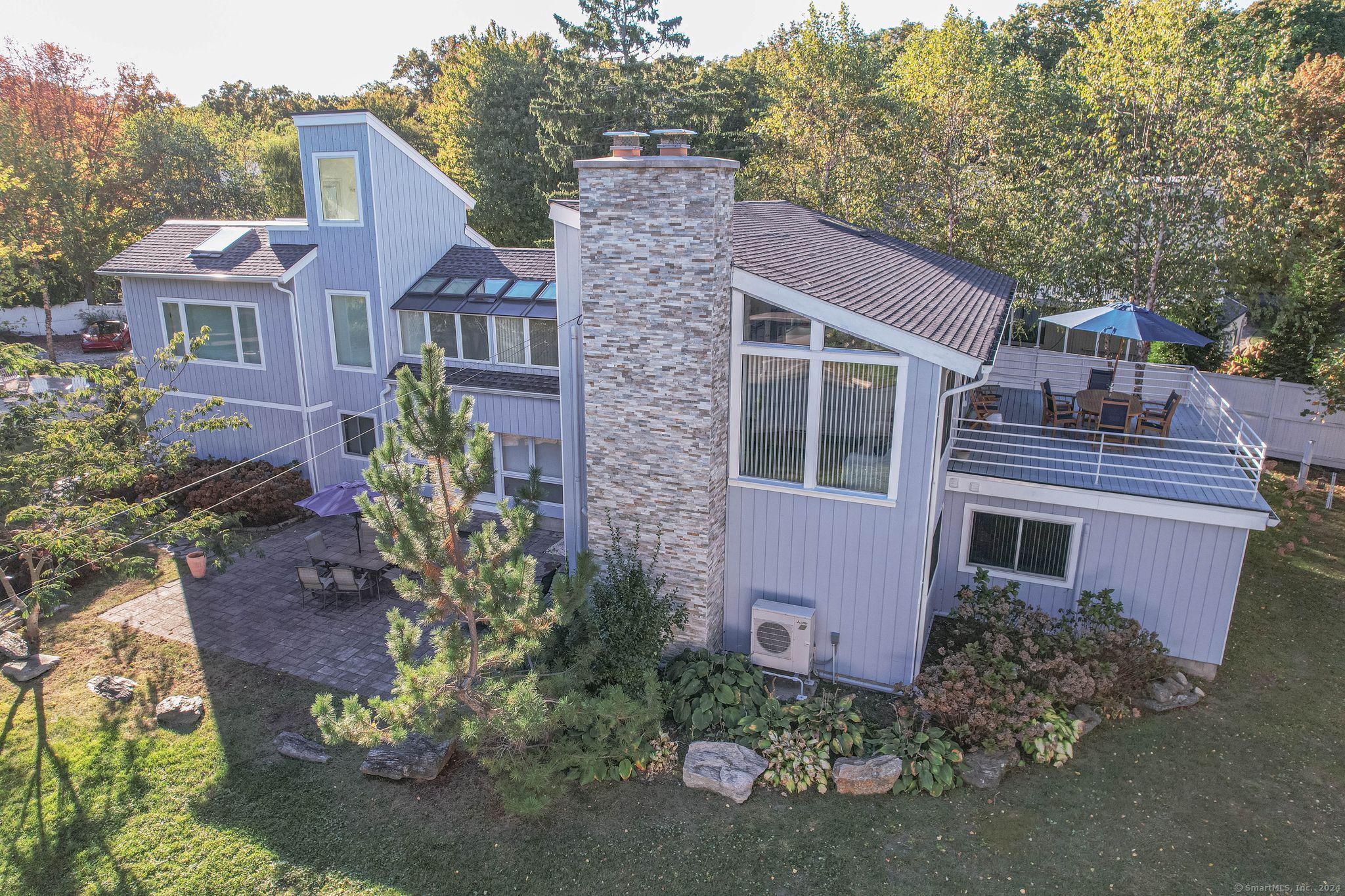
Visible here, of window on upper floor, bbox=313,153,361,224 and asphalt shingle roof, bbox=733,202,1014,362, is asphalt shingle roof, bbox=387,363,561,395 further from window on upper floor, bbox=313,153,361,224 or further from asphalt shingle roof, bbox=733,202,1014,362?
asphalt shingle roof, bbox=733,202,1014,362

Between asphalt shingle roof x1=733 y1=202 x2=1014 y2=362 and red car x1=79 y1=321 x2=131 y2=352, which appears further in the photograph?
red car x1=79 y1=321 x2=131 y2=352

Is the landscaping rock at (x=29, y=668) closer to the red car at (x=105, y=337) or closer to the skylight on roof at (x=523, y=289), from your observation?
the skylight on roof at (x=523, y=289)

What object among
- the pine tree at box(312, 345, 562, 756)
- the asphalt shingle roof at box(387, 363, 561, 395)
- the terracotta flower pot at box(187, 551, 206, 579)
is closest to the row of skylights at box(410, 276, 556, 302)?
the asphalt shingle roof at box(387, 363, 561, 395)

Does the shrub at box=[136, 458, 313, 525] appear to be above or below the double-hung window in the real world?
below

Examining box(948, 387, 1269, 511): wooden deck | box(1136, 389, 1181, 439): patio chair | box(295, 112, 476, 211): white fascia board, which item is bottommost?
box(948, 387, 1269, 511): wooden deck

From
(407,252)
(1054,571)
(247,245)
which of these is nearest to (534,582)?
(1054,571)
